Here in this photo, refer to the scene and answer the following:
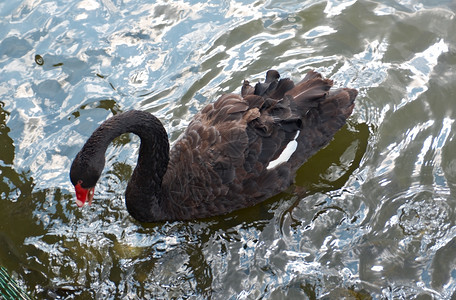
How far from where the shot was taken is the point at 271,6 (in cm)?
750

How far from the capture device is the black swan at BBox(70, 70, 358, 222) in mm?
5164

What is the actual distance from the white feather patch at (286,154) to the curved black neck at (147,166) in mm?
968

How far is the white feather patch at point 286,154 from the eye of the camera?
5420mm

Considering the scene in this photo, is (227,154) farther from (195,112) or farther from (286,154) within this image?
(195,112)

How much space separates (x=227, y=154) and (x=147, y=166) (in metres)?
0.70

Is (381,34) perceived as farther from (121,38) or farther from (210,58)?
(121,38)

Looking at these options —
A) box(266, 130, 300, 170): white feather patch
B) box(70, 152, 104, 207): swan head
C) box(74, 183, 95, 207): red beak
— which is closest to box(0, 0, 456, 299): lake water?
box(266, 130, 300, 170): white feather patch

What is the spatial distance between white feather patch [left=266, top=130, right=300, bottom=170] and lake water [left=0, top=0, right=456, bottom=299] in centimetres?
41

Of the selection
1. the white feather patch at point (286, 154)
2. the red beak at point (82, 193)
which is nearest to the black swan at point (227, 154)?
the white feather patch at point (286, 154)

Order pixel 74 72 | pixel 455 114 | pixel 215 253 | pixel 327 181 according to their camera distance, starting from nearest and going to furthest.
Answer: pixel 215 253
pixel 327 181
pixel 455 114
pixel 74 72

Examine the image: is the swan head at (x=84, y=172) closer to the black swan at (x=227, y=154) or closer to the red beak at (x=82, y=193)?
the red beak at (x=82, y=193)

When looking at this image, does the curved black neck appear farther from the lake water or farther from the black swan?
the lake water

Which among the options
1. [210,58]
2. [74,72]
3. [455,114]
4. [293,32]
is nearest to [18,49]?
[74,72]

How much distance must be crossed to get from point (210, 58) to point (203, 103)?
745mm
